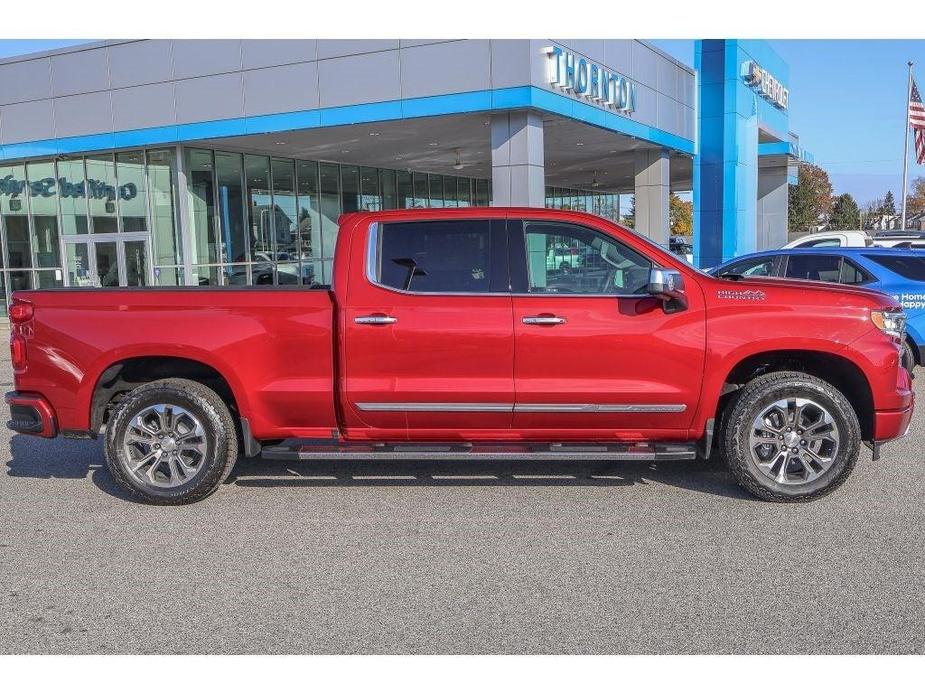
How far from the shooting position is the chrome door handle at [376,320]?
226 inches

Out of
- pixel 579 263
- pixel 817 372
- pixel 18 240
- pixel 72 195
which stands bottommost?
pixel 817 372

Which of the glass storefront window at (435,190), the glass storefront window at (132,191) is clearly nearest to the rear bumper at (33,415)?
the glass storefront window at (132,191)

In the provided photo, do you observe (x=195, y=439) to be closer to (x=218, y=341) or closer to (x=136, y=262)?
(x=218, y=341)

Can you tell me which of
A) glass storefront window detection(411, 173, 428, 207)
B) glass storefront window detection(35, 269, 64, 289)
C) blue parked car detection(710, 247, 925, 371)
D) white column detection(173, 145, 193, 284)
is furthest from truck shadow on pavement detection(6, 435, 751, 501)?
glass storefront window detection(411, 173, 428, 207)

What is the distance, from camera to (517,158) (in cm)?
1691

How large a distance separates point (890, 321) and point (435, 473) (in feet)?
11.1

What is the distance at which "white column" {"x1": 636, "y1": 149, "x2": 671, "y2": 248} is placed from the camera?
24.3 meters

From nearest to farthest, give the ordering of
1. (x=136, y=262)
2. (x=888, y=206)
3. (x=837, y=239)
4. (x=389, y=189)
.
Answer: (x=837, y=239) < (x=136, y=262) < (x=389, y=189) < (x=888, y=206)

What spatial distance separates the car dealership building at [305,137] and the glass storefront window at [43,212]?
0.06m

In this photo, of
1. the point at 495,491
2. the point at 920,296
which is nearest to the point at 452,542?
the point at 495,491

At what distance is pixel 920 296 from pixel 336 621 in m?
8.39

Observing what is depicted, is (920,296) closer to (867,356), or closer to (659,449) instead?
(867,356)

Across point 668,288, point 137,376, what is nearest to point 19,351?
point 137,376

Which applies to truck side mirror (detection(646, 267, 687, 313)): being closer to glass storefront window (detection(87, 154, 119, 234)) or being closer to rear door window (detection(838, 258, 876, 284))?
rear door window (detection(838, 258, 876, 284))
